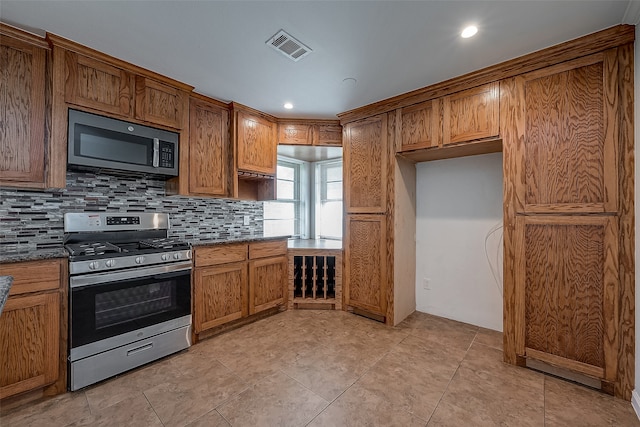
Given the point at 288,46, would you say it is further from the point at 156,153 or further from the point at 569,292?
the point at 569,292

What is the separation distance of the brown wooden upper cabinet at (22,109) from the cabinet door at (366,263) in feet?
8.56

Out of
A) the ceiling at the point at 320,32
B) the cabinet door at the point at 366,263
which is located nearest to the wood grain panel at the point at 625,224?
the ceiling at the point at 320,32

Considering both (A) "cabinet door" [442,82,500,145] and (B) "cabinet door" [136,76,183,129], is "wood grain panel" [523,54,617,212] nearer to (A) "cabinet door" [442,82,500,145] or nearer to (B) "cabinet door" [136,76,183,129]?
(A) "cabinet door" [442,82,500,145]

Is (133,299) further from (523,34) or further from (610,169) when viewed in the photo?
(610,169)

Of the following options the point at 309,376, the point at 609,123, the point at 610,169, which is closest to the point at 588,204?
the point at 610,169

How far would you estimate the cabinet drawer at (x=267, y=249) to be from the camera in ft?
9.56

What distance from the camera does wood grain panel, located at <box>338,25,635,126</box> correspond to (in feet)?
5.74

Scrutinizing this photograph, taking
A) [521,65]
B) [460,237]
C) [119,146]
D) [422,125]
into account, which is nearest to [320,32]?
[422,125]

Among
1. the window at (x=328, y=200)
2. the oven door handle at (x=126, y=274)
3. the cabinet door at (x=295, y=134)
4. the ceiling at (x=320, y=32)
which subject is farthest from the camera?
the window at (x=328, y=200)

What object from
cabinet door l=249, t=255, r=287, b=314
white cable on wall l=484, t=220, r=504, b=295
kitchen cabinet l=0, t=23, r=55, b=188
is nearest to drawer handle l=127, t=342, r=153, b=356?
cabinet door l=249, t=255, r=287, b=314

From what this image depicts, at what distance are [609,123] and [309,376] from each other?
2.59 meters

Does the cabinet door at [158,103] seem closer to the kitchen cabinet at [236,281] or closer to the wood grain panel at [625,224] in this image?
the kitchen cabinet at [236,281]

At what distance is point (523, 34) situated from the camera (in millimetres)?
1793

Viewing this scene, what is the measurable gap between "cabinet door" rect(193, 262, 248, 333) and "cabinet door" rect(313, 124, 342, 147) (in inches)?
65.0
